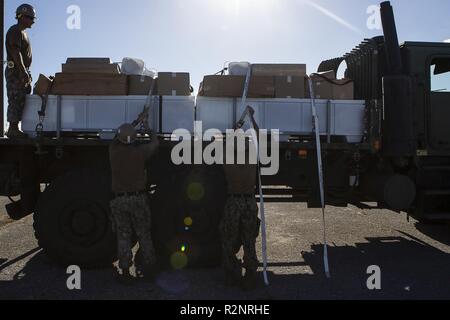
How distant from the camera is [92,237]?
4934mm

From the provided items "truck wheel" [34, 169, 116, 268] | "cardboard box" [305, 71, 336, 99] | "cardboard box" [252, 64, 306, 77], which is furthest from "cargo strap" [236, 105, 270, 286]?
"truck wheel" [34, 169, 116, 268]

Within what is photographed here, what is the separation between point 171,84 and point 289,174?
2.01 meters

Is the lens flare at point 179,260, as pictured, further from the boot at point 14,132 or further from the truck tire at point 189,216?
the boot at point 14,132

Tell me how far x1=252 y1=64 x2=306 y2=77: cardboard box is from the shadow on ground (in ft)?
8.42

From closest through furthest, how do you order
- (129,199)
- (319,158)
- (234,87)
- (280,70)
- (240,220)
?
1. (240,220)
2. (129,199)
3. (319,158)
4. (234,87)
5. (280,70)

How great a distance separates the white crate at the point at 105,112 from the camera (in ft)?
16.4

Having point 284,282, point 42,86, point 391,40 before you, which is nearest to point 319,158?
point 284,282

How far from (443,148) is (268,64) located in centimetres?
284

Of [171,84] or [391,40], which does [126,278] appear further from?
[391,40]

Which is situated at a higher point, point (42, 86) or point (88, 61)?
point (88, 61)

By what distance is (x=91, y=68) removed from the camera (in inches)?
200

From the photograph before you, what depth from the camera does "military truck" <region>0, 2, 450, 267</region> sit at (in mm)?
4934

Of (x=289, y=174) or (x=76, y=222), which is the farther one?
(x=289, y=174)
